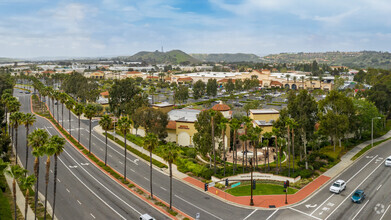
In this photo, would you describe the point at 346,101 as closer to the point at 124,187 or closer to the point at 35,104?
the point at 124,187

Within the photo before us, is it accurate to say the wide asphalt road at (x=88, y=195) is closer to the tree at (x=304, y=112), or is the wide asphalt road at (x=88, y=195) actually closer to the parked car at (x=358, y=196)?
the parked car at (x=358, y=196)

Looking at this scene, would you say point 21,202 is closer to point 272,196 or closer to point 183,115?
point 272,196

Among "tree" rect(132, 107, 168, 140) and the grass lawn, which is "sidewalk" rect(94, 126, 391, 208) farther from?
"tree" rect(132, 107, 168, 140)

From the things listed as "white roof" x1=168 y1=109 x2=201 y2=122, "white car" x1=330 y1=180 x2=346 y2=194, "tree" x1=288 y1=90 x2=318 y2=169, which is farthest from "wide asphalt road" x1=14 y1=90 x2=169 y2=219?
"tree" x1=288 y1=90 x2=318 y2=169

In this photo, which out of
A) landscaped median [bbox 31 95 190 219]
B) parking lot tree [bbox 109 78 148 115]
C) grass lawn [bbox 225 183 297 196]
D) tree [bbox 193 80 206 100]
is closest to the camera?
landscaped median [bbox 31 95 190 219]

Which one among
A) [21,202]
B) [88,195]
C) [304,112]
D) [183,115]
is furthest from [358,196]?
[21,202]

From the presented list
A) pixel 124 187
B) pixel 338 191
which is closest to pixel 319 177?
pixel 338 191

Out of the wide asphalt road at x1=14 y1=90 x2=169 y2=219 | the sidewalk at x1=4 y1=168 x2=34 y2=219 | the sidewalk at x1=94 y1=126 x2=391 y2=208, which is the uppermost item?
the sidewalk at x1=94 y1=126 x2=391 y2=208

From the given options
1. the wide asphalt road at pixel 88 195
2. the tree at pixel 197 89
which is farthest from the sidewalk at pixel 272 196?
the tree at pixel 197 89
